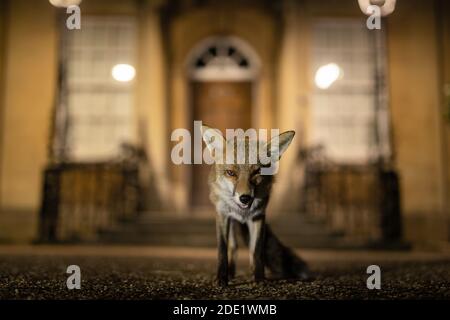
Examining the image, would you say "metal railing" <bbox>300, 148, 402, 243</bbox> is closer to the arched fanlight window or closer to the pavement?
the pavement

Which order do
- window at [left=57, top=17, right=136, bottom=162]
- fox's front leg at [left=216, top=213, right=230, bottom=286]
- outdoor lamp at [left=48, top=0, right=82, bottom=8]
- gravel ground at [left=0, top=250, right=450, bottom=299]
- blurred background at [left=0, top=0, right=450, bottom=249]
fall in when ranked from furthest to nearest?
window at [left=57, top=17, right=136, bottom=162]
blurred background at [left=0, top=0, right=450, bottom=249]
outdoor lamp at [left=48, top=0, right=82, bottom=8]
fox's front leg at [left=216, top=213, right=230, bottom=286]
gravel ground at [left=0, top=250, right=450, bottom=299]

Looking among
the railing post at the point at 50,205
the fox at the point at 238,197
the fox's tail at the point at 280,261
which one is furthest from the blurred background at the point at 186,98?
the fox at the point at 238,197

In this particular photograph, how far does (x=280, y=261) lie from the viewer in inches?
125

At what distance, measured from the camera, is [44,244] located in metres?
6.56

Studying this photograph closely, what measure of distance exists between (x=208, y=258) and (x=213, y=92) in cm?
495

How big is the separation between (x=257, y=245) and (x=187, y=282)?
0.63 meters

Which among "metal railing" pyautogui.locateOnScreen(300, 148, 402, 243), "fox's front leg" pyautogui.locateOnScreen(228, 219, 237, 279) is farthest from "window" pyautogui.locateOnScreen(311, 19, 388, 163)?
"fox's front leg" pyautogui.locateOnScreen(228, 219, 237, 279)

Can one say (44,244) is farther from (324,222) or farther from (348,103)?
(348,103)

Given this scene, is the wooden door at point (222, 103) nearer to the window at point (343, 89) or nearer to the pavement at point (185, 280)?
the window at point (343, 89)

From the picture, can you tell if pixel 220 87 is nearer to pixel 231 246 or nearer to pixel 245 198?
pixel 231 246

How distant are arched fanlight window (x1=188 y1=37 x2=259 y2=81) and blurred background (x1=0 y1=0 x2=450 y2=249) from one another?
0.42 ft

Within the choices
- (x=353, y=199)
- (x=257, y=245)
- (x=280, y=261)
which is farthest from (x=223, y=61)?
(x=257, y=245)

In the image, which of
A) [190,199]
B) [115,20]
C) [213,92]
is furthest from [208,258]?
[115,20]

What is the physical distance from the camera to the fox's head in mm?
2559
